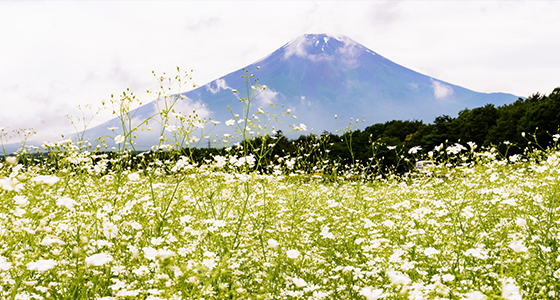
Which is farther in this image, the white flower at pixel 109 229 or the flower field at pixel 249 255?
the white flower at pixel 109 229

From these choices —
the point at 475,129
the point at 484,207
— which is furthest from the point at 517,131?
the point at 484,207

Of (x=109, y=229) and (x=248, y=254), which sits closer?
(x=109, y=229)

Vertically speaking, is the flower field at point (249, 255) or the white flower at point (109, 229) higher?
the white flower at point (109, 229)

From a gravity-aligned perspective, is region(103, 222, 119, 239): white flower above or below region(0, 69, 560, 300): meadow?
above

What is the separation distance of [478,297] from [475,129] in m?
42.2

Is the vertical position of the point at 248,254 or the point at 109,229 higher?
the point at 109,229

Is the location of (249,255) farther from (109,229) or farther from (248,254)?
(109,229)

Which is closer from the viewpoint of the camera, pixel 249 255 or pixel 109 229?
pixel 109 229

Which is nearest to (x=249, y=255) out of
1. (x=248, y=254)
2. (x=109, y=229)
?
(x=248, y=254)

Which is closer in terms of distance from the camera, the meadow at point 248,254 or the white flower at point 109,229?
the meadow at point 248,254

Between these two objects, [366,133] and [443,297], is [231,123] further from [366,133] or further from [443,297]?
[366,133]

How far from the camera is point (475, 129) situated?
125 ft

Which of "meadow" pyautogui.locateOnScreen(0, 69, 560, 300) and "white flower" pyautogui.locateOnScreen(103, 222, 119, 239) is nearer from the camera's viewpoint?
"meadow" pyautogui.locateOnScreen(0, 69, 560, 300)

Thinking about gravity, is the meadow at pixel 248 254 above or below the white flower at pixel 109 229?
below
